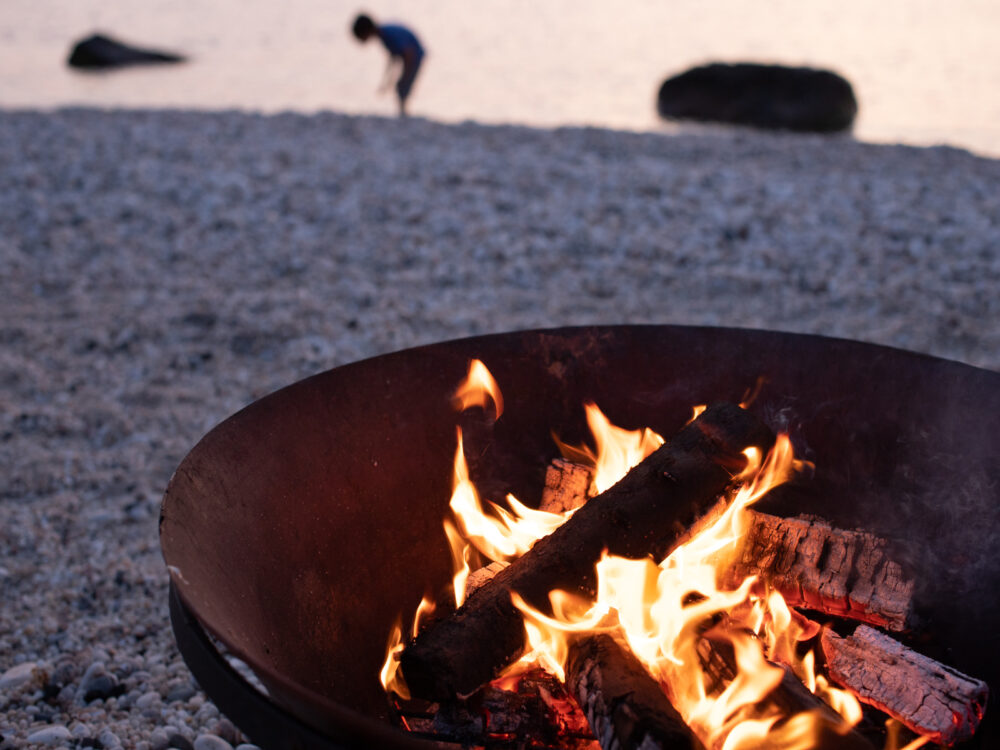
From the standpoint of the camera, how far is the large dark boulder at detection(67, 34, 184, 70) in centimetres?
1584

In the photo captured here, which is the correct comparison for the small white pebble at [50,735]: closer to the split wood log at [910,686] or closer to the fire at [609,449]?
the fire at [609,449]

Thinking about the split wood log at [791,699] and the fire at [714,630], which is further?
the fire at [714,630]

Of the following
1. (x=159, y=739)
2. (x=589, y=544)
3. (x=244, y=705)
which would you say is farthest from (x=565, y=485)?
(x=159, y=739)

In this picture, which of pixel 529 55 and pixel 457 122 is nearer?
pixel 457 122

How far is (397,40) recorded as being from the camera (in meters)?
10.2

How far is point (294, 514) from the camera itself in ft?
6.04

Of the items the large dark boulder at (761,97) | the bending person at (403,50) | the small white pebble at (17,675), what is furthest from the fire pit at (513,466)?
the large dark boulder at (761,97)

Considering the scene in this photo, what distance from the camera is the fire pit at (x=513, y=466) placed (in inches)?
68.8

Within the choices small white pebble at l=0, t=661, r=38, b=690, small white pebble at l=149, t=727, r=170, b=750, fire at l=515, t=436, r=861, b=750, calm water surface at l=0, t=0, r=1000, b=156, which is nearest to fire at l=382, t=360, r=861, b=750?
fire at l=515, t=436, r=861, b=750

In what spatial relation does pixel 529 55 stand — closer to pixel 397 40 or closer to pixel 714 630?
pixel 397 40

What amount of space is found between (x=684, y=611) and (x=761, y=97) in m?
11.2

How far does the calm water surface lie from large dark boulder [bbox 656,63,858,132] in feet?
1.32

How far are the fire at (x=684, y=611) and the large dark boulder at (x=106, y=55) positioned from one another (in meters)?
16.3

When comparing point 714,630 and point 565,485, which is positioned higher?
point 565,485
